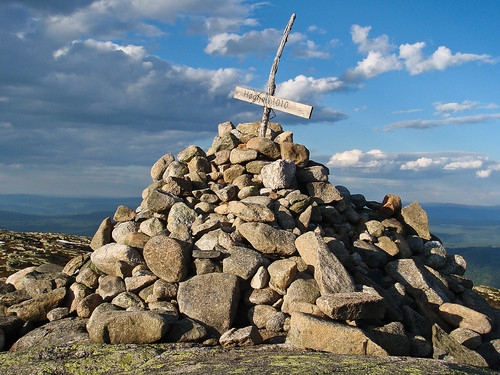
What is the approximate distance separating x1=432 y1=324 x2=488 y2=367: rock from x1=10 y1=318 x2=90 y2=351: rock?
11.0 metres

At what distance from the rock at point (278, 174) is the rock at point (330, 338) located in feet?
27.9

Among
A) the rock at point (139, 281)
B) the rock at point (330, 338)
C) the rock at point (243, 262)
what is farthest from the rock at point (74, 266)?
the rock at point (330, 338)

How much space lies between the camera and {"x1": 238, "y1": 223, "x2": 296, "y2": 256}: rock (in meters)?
14.9

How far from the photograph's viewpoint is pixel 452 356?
12508 millimetres

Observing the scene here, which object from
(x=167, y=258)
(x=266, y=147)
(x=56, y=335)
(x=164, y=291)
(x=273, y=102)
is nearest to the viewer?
(x=56, y=335)

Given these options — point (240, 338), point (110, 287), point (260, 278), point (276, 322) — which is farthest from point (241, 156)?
point (240, 338)

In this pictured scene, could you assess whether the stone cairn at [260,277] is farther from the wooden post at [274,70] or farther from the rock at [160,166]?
the wooden post at [274,70]

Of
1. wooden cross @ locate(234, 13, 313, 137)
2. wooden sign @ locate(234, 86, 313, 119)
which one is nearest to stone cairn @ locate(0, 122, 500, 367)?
wooden sign @ locate(234, 86, 313, 119)

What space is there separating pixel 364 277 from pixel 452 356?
3.69 m

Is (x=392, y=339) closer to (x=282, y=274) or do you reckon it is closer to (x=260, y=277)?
(x=282, y=274)

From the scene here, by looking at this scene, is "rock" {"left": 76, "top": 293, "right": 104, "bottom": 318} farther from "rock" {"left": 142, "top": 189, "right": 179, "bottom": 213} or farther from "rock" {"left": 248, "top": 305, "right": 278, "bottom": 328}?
"rock" {"left": 248, "top": 305, "right": 278, "bottom": 328}

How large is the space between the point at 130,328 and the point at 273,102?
14.3m

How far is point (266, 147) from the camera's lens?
20219 mm

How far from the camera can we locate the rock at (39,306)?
1468 centimetres
